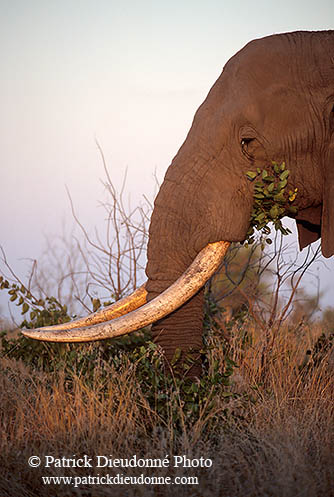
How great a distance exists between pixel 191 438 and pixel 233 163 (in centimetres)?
203

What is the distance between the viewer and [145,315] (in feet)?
14.7

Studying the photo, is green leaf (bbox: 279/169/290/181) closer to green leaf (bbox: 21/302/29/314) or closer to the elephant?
the elephant

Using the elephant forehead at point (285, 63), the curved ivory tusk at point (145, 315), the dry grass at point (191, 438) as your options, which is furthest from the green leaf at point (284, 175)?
the dry grass at point (191, 438)

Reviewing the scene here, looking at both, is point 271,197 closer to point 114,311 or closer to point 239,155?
point 239,155

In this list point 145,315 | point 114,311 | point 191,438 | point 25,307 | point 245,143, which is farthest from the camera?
point 25,307

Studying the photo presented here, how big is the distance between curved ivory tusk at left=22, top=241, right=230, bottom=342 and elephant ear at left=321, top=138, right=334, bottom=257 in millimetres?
967

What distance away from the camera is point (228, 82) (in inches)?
191

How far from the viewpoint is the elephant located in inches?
184

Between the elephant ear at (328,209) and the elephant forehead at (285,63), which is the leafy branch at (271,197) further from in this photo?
the elephant forehead at (285,63)

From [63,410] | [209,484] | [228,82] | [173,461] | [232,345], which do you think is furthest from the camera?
[232,345]

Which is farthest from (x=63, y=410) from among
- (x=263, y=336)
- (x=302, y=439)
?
(x=263, y=336)

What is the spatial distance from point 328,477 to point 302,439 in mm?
462

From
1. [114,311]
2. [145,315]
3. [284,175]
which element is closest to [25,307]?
[114,311]

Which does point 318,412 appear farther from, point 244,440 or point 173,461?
point 173,461
